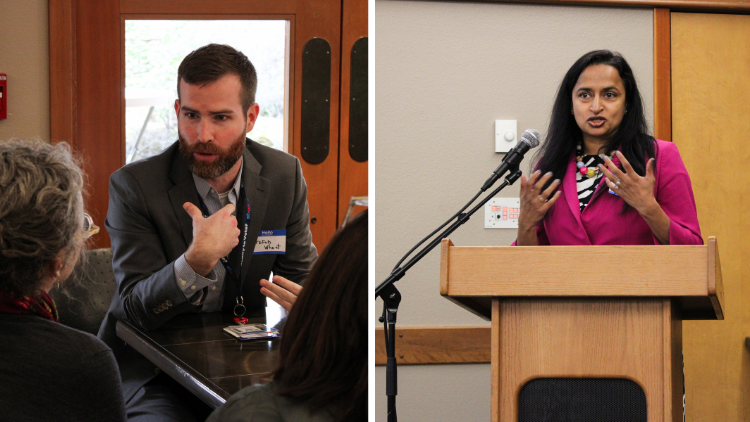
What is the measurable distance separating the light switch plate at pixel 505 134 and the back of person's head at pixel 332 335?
1561 millimetres

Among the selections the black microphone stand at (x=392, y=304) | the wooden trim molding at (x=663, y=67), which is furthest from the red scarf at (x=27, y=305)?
the wooden trim molding at (x=663, y=67)

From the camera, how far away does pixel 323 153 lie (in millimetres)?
785

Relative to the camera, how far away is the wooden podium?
904 mm

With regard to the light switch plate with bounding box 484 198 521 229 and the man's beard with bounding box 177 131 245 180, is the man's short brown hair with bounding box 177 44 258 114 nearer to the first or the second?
the man's beard with bounding box 177 131 245 180

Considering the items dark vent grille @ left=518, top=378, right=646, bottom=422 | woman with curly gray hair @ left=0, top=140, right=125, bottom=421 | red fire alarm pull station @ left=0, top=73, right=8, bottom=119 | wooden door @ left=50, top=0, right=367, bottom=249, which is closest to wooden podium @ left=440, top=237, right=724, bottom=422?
dark vent grille @ left=518, top=378, right=646, bottom=422

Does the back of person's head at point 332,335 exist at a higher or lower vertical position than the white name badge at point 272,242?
lower

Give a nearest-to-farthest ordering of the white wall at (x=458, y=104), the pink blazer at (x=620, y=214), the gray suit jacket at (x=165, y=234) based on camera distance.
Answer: the gray suit jacket at (x=165, y=234) < the pink blazer at (x=620, y=214) < the white wall at (x=458, y=104)

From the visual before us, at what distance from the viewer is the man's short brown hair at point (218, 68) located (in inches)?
30.2

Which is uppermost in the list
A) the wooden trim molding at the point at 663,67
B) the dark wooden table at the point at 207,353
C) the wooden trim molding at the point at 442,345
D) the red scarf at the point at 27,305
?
the wooden trim molding at the point at 663,67

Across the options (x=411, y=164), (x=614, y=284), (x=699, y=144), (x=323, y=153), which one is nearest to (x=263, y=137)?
(x=323, y=153)

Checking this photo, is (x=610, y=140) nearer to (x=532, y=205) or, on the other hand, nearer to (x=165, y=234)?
(x=532, y=205)

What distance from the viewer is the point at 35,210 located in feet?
2.11

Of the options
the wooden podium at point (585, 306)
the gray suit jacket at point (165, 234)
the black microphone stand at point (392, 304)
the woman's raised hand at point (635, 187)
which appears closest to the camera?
Answer: the gray suit jacket at point (165, 234)

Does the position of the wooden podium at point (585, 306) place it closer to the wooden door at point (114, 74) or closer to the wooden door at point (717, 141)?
the wooden door at point (114, 74)
